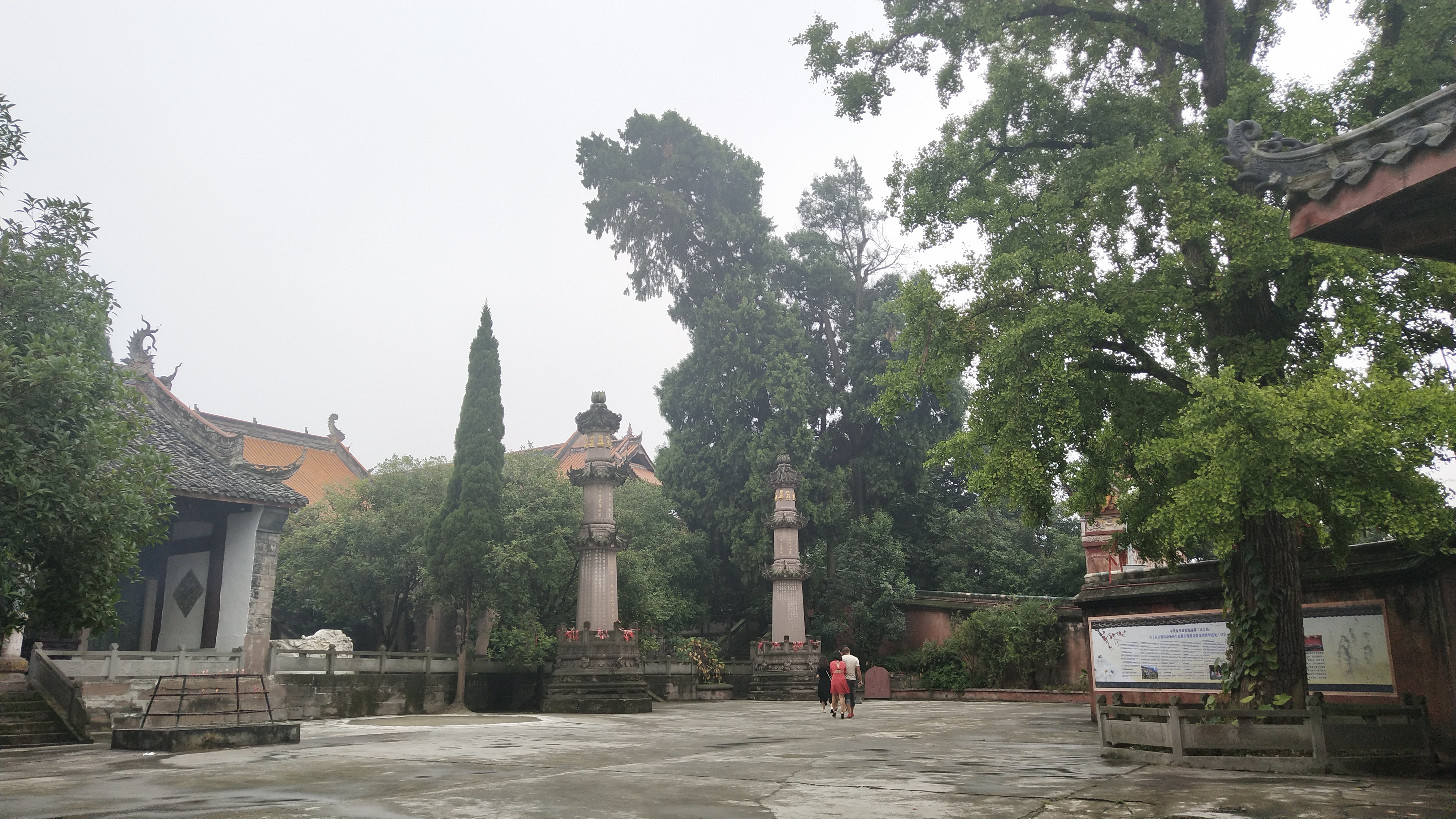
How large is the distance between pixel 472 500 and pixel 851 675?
10.1 metres

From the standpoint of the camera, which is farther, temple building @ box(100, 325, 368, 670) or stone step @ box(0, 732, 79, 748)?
temple building @ box(100, 325, 368, 670)

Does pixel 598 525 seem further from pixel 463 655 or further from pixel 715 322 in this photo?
pixel 715 322

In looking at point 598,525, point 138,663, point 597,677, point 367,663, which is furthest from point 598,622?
point 138,663

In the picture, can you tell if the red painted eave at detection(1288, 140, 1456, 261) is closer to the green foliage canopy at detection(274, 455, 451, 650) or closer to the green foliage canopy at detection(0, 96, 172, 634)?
the green foliage canopy at detection(0, 96, 172, 634)

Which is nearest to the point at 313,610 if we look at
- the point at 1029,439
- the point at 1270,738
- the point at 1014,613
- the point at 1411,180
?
the point at 1014,613

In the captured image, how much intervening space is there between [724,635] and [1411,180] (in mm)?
32176

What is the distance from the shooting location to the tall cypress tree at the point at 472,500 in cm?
2256

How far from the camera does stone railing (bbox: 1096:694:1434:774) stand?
8820 mm

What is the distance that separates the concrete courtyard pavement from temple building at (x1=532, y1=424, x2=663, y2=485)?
31796 mm

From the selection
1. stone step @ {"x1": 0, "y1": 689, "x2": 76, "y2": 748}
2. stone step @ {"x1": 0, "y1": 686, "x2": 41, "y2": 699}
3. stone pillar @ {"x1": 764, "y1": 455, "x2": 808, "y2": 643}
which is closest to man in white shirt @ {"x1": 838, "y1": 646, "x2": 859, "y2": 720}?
stone pillar @ {"x1": 764, "y1": 455, "x2": 808, "y2": 643}

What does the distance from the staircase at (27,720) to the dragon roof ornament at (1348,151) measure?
16.7 m

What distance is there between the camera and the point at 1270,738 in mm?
9008

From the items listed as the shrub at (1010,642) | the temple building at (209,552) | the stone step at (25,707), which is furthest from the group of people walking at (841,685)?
the stone step at (25,707)

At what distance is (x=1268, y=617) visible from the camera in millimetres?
10094
